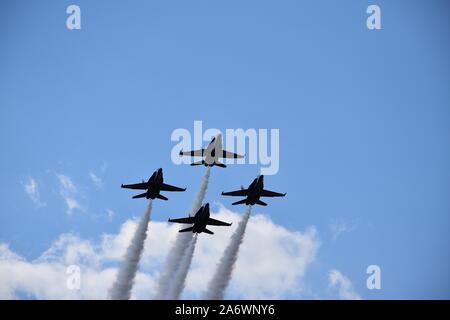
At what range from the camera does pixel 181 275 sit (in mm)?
155500

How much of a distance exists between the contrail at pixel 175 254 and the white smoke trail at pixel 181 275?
2.91ft

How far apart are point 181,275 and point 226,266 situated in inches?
327

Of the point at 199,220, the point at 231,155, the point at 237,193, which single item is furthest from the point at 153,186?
the point at 231,155

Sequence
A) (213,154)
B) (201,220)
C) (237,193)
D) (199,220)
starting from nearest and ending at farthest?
1. (201,220)
2. (199,220)
3. (237,193)
4. (213,154)

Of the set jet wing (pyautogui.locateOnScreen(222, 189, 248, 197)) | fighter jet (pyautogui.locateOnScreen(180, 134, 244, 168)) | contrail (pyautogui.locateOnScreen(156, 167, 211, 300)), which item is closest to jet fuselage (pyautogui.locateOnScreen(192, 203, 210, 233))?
contrail (pyautogui.locateOnScreen(156, 167, 211, 300))

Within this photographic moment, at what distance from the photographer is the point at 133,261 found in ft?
522

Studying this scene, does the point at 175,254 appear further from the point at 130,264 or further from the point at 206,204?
the point at 206,204

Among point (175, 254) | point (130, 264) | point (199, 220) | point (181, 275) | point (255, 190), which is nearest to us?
point (181, 275)

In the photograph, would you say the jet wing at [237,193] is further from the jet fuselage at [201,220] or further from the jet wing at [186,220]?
the jet fuselage at [201,220]

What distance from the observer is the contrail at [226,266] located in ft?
500
